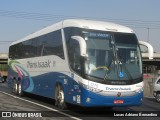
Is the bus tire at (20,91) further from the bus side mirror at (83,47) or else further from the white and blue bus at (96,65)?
the bus side mirror at (83,47)

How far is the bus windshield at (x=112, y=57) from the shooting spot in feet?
42.3

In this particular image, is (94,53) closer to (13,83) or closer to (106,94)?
(106,94)

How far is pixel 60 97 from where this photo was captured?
590 inches

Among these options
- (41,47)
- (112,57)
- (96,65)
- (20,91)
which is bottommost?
(20,91)

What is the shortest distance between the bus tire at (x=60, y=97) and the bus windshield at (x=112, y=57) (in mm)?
2423

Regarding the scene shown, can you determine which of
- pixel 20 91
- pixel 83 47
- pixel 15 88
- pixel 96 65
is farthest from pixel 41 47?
pixel 15 88

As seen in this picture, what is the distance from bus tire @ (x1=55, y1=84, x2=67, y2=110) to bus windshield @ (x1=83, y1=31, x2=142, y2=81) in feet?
7.95

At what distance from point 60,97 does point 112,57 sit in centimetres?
308

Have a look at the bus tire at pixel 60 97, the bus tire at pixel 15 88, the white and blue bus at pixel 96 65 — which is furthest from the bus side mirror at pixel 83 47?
the bus tire at pixel 15 88

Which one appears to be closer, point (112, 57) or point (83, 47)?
point (83, 47)

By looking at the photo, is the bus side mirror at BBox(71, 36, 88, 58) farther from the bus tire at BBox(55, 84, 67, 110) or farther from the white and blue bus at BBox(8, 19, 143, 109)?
the bus tire at BBox(55, 84, 67, 110)

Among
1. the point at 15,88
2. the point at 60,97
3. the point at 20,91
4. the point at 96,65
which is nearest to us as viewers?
the point at 96,65

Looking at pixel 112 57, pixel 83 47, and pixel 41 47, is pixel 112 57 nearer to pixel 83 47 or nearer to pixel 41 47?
pixel 83 47

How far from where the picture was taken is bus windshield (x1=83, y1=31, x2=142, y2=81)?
12906 mm
